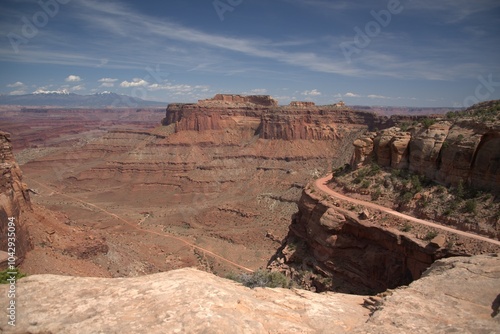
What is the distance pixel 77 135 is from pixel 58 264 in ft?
522

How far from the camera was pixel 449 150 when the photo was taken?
23.7 metres

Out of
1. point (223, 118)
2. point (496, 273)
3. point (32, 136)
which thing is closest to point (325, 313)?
point (496, 273)

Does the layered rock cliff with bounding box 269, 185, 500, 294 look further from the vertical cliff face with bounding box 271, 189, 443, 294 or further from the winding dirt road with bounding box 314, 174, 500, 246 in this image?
the winding dirt road with bounding box 314, 174, 500, 246

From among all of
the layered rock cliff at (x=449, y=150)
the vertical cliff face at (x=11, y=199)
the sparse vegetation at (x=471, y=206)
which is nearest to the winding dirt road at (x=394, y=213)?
the sparse vegetation at (x=471, y=206)

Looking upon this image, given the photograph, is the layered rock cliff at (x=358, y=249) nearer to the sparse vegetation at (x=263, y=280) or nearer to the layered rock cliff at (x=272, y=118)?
the sparse vegetation at (x=263, y=280)

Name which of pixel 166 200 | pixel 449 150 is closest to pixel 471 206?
pixel 449 150

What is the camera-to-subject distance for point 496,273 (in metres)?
13.9

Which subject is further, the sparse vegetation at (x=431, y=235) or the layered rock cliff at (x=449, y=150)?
the layered rock cliff at (x=449, y=150)

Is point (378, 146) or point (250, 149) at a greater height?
point (378, 146)

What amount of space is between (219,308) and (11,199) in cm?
2101

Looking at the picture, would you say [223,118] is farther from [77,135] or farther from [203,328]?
[77,135]

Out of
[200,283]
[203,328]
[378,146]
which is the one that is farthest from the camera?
[378,146]

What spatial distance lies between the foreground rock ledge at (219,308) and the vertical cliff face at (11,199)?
13.8 metres

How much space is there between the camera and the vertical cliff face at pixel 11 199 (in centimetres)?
2241
